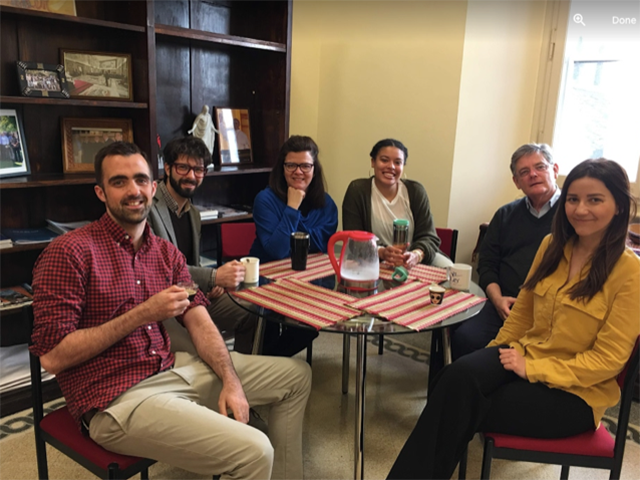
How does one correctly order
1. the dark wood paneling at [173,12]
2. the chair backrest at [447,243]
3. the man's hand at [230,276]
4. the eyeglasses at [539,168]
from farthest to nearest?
the dark wood paneling at [173,12], the chair backrest at [447,243], the eyeglasses at [539,168], the man's hand at [230,276]

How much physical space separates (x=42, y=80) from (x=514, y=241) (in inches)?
87.5

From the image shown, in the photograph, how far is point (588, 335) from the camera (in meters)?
1.52

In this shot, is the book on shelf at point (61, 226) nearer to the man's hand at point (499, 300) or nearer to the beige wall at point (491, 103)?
the man's hand at point (499, 300)

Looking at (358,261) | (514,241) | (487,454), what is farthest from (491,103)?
(487,454)

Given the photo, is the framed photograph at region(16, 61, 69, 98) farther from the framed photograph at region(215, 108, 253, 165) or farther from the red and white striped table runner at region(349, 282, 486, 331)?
the red and white striped table runner at region(349, 282, 486, 331)

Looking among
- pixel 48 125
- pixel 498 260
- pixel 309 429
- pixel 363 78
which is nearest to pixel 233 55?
pixel 363 78

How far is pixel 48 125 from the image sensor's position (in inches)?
103

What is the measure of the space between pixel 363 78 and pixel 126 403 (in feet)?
8.41

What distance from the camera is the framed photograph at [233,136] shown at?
321cm

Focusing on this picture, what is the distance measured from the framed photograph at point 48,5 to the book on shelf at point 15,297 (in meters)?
1.24

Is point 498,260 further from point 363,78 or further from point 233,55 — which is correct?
point 233,55

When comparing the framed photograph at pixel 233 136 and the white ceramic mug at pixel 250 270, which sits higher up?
the framed photograph at pixel 233 136

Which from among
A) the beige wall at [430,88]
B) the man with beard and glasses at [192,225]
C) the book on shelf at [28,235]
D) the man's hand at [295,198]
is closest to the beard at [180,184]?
the man with beard and glasses at [192,225]

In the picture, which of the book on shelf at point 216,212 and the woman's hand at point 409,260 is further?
the book on shelf at point 216,212
